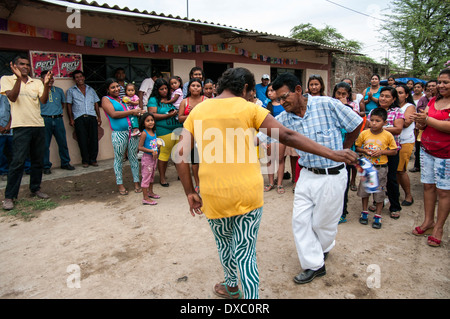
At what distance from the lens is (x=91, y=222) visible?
4.00 metres

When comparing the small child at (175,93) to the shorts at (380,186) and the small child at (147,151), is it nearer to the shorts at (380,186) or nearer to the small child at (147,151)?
the small child at (147,151)

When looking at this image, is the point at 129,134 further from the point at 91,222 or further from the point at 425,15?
the point at 425,15

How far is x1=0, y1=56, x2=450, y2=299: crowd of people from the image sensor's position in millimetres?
1943

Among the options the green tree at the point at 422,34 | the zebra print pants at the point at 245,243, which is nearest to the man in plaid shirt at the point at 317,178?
the zebra print pants at the point at 245,243

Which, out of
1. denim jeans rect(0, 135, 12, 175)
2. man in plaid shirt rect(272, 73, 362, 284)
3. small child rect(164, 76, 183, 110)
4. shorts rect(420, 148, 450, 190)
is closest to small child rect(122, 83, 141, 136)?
small child rect(164, 76, 183, 110)

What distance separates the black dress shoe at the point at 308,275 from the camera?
2668mm

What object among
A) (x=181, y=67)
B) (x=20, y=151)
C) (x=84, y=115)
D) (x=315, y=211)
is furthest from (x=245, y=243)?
(x=181, y=67)

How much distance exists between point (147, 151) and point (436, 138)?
3713 mm

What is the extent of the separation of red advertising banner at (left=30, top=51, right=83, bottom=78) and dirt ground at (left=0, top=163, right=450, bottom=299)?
10.1 ft

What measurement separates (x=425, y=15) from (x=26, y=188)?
21.0 meters

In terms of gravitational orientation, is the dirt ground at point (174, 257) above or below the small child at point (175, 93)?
below

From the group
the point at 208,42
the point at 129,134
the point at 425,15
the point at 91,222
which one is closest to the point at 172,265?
the point at 91,222

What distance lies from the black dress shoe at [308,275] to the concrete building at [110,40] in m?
5.26

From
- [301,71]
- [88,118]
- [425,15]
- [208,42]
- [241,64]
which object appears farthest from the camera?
[425,15]
